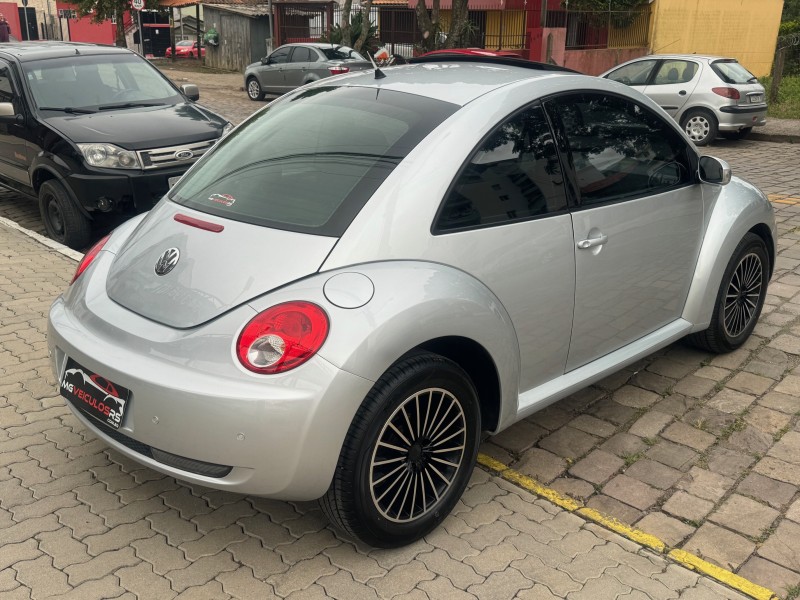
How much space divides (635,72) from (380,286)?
13.3m

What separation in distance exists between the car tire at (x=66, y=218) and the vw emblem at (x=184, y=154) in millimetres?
960

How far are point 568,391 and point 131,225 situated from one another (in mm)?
2176

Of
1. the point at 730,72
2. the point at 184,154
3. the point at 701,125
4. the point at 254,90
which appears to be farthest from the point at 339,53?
the point at 184,154

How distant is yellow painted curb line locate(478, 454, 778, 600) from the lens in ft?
9.89

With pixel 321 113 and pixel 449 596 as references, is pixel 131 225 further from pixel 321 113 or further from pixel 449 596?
pixel 449 596

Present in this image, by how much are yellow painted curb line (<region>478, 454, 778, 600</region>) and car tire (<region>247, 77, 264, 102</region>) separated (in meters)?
18.6

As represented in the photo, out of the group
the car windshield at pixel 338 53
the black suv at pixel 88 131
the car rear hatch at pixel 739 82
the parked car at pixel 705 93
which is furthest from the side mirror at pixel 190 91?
the car windshield at pixel 338 53

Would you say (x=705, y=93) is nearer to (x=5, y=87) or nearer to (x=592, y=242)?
(x=5, y=87)

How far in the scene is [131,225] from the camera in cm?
394

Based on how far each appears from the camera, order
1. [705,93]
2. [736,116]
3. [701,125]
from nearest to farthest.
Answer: [736,116]
[705,93]
[701,125]

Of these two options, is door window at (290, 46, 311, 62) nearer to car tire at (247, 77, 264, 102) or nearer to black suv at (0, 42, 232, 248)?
car tire at (247, 77, 264, 102)

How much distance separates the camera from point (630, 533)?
10.9 ft

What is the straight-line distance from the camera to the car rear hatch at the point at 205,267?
2.96 m

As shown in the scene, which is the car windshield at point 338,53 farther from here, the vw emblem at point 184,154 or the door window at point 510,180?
the door window at point 510,180
